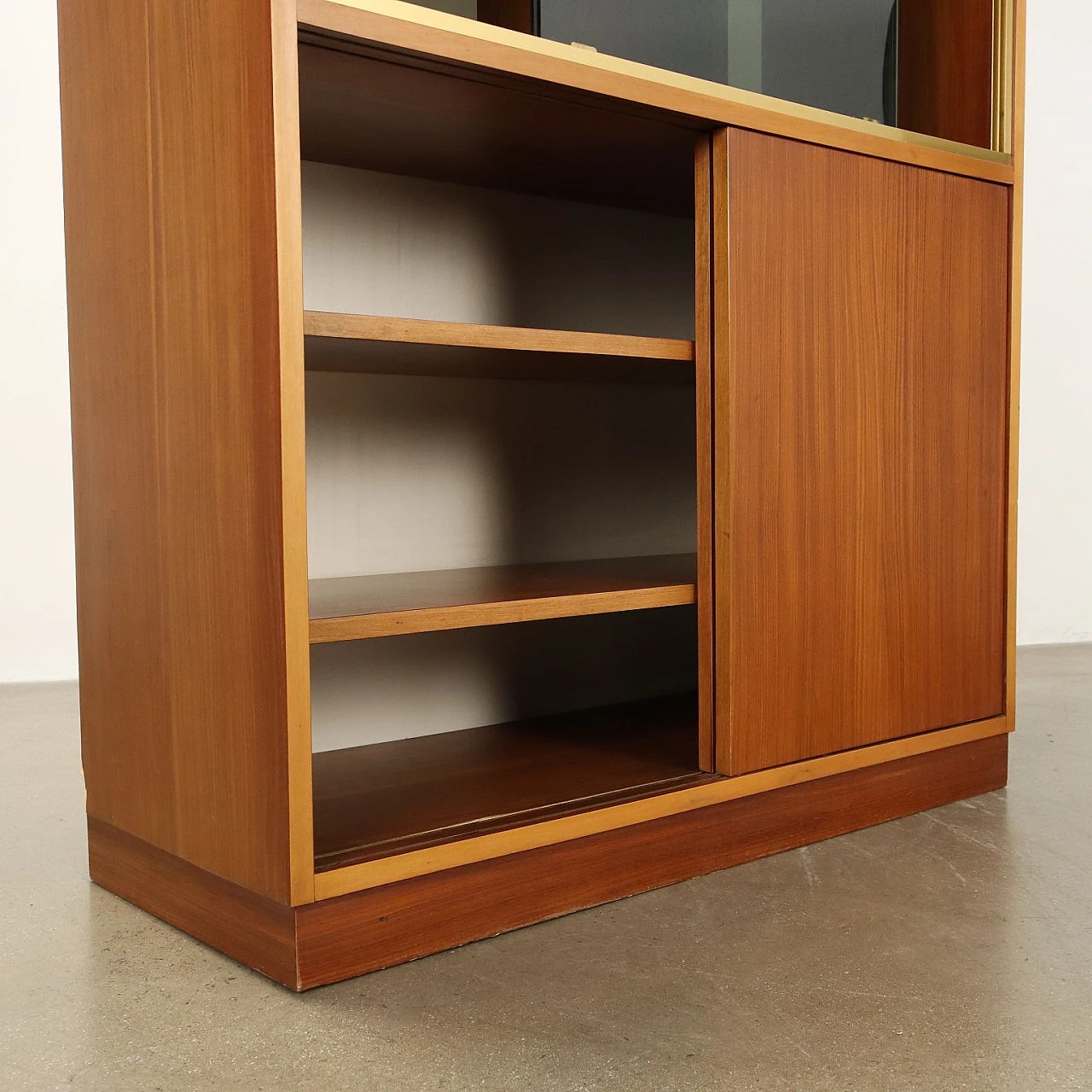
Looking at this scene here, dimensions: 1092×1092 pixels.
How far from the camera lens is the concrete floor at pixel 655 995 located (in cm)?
109

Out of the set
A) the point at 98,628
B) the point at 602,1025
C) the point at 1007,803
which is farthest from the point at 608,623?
the point at 602,1025

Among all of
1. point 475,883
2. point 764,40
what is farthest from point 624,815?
point 764,40

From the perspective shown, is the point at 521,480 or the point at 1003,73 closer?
the point at 1003,73

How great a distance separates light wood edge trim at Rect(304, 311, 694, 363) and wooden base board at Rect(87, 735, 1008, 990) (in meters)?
0.62

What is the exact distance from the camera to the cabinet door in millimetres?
1625

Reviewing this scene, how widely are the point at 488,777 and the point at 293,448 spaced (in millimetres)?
678

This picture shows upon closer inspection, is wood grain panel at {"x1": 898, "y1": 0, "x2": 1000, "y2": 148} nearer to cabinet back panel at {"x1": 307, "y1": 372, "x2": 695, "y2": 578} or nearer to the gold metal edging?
the gold metal edging

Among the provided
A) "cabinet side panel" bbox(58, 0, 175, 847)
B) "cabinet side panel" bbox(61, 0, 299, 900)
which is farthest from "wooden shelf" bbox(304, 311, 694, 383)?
"cabinet side panel" bbox(58, 0, 175, 847)

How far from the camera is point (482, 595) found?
154cm

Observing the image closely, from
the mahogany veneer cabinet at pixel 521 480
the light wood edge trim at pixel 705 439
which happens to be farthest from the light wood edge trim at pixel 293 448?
the light wood edge trim at pixel 705 439

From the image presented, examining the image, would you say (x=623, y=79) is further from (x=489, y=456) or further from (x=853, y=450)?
(x=489, y=456)

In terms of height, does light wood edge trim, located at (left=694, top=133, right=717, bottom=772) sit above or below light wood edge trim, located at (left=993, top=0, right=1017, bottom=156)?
below

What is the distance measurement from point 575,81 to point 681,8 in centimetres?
31

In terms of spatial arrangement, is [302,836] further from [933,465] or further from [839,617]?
[933,465]
